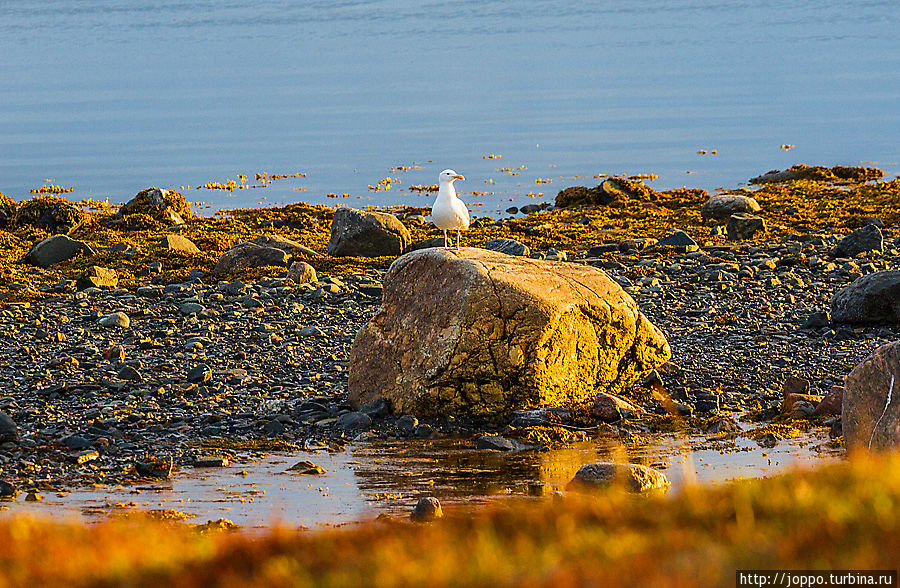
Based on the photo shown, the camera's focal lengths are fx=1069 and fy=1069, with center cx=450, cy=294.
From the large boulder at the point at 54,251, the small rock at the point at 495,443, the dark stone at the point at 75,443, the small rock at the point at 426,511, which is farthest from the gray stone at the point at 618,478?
the large boulder at the point at 54,251

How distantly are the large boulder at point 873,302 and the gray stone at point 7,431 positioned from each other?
42.3ft

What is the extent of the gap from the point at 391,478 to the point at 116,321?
956 centimetres

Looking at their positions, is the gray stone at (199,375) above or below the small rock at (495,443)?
above

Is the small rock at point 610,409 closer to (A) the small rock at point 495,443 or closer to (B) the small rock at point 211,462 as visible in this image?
(A) the small rock at point 495,443

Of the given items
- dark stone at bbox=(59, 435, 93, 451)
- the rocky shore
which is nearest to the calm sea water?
the rocky shore

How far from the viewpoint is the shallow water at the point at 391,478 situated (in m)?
10.3

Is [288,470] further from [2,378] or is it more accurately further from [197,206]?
[197,206]

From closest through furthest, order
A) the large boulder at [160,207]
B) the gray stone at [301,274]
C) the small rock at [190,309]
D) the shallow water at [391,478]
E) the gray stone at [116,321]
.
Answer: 1. the shallow water at [391,478]
2. the gray stone at [116,321]
3. the small rock at [190,309]
4. the gray stone at [301,274]
5. the large boulder at [160,207]

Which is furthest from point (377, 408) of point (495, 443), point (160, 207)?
point (160, 207)

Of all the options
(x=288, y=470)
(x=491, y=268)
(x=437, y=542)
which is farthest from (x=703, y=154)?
(x=437, y=542)

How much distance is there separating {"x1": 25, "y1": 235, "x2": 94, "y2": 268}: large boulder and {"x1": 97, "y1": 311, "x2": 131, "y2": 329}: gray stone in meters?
7.52

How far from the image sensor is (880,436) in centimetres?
997

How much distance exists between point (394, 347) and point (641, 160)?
32.1 meters

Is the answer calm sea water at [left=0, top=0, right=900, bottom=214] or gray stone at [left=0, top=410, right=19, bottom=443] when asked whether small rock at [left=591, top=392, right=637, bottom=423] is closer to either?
gray stone at [left=0, top=410, right=19, bottom=443]
